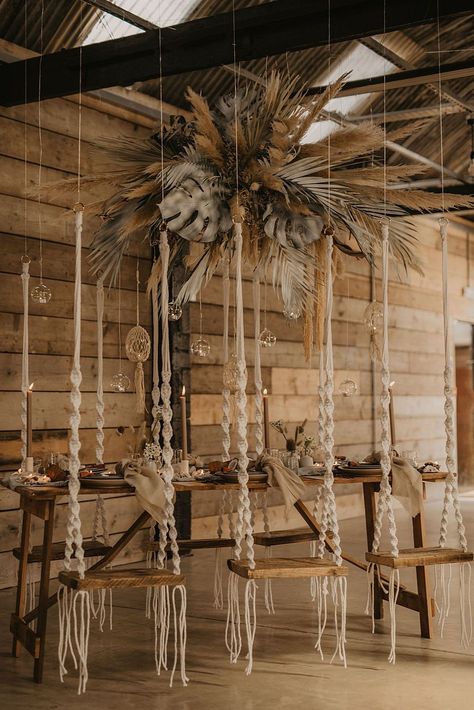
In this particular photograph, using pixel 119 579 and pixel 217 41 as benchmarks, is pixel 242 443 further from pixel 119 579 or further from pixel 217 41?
pixel 217 41

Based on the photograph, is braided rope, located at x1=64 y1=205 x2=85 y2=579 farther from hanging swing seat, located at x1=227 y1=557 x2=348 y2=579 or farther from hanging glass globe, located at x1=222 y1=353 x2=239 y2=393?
hanging glass globe, located at x1=222 y1=353 x2=239 y2=393

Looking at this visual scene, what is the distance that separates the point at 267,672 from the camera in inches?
175

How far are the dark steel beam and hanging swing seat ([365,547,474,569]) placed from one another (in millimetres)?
2635

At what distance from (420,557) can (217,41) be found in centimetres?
305

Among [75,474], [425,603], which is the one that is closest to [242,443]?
[75,474]

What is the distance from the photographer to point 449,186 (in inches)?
404

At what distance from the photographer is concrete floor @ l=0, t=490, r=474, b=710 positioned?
400 centimetres

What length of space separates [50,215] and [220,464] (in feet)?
8.61

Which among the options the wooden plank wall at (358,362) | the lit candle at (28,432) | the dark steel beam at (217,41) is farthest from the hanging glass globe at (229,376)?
the wooden plank wall at (358,362)

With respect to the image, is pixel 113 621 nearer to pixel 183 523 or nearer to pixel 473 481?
pixel 183 523

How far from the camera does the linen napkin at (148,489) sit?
178 inches

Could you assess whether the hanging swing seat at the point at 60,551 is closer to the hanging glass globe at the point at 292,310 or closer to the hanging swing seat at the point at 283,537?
the hanging swing seat at the point at 283,537

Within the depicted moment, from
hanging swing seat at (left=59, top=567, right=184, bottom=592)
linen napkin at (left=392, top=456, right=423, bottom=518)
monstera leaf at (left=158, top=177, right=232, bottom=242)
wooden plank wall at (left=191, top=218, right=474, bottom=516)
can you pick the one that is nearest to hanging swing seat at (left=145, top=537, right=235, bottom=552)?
linen napkin at (left=392, top=456, right=423, bottom=518)

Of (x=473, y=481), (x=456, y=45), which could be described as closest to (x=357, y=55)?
(x=456, y=45)
